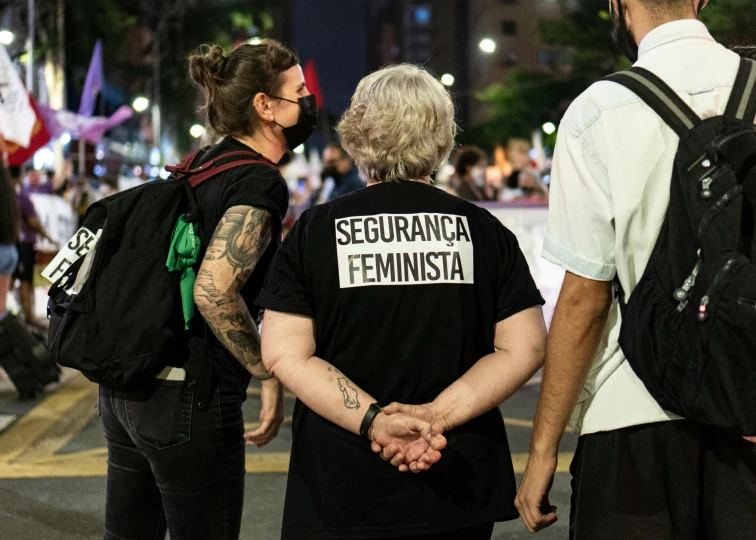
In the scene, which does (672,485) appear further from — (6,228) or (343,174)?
(343,174)

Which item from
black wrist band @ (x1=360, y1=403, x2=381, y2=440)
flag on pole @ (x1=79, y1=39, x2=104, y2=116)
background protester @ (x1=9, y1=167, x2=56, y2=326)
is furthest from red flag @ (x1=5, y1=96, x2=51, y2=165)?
flag on pole @ (x1=79, y1=39, x2=104, y2=116)

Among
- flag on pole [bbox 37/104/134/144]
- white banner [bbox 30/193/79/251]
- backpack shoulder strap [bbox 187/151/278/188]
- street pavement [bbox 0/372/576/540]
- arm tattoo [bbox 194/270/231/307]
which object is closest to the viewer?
arm tattoo [bbox 194/270/231/307]

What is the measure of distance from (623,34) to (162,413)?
5.53 feet

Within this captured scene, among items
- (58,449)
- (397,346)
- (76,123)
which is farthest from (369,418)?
(76,123)

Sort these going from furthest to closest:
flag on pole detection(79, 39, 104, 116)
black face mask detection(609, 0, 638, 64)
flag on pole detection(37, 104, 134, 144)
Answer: flag on pole detection(79, 39, 104, 116)
flag on pole detection(37, 104, 134, 144)
black face mask detection(609, 0, 638, 64)

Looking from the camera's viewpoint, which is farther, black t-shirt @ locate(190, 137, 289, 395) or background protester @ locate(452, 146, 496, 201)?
background protester @ locate(452, 146, 496, 201)

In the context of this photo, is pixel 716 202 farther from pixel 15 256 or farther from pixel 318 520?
pixel 15 256

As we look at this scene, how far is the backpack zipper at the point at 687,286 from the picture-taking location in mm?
2086

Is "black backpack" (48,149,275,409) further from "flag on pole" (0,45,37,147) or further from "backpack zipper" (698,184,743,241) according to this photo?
"flag on pole" (0,45,37,147)

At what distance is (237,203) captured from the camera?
2938 mm

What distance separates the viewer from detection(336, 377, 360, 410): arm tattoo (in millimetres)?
2551

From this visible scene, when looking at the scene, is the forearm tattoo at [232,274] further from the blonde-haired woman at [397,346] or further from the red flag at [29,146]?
the red flag at [29,146]

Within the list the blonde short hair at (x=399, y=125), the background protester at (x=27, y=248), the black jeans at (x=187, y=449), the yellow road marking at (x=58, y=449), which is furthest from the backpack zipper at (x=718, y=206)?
the background protester at (x=27, y=248)

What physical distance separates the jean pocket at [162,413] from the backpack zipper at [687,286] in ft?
4.94
